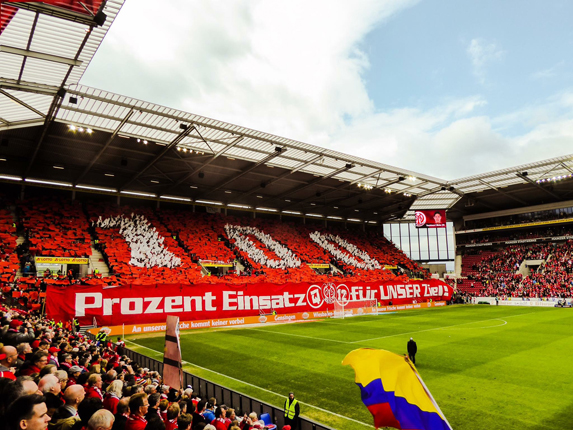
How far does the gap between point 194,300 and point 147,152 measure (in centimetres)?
1210

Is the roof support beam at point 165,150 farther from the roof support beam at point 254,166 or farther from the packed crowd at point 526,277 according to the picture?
the packed crowd at point 526,277

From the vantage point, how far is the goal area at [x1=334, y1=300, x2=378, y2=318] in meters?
33.1

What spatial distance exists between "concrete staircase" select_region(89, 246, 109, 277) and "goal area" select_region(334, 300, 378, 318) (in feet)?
63.5

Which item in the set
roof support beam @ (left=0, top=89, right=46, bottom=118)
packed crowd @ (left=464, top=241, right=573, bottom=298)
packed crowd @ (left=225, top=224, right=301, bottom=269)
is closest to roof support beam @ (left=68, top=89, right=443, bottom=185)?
roof support beam @ (left=0, top=89, right=46, bottom=118)

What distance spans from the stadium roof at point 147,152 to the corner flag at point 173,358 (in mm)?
10573

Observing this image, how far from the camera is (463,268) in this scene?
198ft

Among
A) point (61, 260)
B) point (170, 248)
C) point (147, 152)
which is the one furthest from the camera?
point (170, 248)

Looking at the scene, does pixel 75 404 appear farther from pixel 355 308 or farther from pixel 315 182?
pixel 315 182

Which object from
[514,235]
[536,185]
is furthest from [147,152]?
[514,235]

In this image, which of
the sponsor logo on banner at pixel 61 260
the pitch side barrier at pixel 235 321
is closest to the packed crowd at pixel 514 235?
the pitch side barrier at pixel 235 321

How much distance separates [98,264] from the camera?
30.5 m

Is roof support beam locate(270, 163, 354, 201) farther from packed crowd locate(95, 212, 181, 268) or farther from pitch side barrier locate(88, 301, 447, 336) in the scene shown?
packed crowd locate(95, 212, 181, 268)

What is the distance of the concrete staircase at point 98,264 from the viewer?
29.9 meters

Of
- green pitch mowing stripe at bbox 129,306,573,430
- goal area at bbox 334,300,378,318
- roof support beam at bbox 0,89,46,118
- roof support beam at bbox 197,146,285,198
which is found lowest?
goal area at bbox 334,300,378,318
